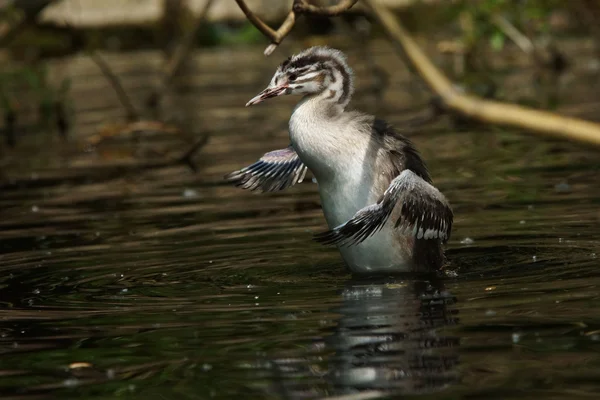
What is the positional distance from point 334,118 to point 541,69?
1451cm

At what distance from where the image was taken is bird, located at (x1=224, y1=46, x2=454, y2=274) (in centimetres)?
836

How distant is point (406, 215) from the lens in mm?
8312

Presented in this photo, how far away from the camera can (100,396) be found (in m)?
5.78

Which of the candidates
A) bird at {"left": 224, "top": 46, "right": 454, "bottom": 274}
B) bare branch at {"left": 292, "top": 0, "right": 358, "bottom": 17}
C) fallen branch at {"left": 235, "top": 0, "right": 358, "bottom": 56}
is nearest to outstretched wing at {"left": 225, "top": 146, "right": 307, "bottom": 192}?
bird at {"left": 224, "top": 46, "right": 454, "bottom": 274}

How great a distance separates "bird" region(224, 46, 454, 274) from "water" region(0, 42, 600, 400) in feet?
0.70

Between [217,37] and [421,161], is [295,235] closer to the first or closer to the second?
[421,161]

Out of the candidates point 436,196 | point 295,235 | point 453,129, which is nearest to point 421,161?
point 436,196

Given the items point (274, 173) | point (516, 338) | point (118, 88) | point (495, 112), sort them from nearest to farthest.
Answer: point (495, 112) → point (516, 338) → point (274, 173) → point (118, 88)

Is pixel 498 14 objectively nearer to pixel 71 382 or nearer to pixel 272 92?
pixel 272 92

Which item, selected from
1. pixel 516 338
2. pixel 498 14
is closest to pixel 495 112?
pixel 516 338

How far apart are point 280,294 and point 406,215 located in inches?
39.5

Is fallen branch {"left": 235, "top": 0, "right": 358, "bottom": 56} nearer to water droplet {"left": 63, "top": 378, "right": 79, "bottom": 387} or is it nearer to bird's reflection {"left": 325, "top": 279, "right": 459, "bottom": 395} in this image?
bird's reflection {"left": 325, "top": 279, "right": 459, "bottom": 395}

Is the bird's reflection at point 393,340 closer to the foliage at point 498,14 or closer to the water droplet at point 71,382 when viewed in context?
the water droplet at point 71,382

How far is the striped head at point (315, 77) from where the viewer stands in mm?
8594
